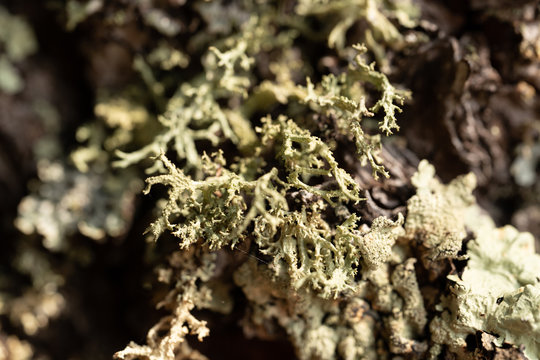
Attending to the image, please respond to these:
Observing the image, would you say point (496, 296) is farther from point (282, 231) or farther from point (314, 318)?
point (282, 231)

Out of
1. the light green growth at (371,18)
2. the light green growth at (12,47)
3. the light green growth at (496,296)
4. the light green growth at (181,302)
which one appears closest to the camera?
the light green growth at (496,296)

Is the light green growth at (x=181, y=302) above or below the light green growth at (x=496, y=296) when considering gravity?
below

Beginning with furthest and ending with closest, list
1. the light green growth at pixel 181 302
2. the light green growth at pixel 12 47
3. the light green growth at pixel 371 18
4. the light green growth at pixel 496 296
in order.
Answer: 1. the light green growth at pixel 12 47
2. the light green growth at pixel 371 18
3. the light green growth at pixel 181 302
4. the light green growth at pixel 496 296

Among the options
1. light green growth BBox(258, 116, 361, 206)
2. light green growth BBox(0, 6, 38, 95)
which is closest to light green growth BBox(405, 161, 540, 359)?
light green growth BBox(258, 116, 361, 206)

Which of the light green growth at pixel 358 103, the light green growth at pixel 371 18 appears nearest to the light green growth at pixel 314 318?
the light green growth at pixel 358 103

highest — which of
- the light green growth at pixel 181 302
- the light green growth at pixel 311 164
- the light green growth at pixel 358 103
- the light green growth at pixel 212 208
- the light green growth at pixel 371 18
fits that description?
the light green growth at pixel 371 18

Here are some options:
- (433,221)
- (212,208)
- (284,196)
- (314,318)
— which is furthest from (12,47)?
(433,221)

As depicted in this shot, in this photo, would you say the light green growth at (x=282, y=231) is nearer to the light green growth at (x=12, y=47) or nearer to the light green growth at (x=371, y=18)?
the light green growth at (x=371, y=18)

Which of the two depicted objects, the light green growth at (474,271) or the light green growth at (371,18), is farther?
the light green growth at (371,18)
